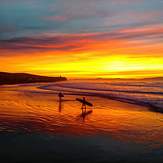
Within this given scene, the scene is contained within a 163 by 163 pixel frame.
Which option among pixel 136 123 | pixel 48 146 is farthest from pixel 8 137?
pixel 136 123

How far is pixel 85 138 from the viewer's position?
38.7 feet

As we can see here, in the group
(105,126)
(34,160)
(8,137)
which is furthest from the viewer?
(105,126)

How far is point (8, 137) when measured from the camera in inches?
451

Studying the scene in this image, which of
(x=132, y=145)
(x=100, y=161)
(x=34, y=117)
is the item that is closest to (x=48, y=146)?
(x=100, y=161)

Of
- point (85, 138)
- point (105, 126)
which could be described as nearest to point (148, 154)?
point (85, 138)

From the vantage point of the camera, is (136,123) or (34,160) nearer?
(34,160)

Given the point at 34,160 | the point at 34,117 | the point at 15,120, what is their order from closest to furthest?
the point at 34,160 → the point at 15,120 → the point at 34,117

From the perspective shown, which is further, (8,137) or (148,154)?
(8,137)

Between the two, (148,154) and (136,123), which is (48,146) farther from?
(136,123)

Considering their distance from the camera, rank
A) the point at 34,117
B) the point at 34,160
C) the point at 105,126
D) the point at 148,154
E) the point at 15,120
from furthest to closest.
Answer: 1. the point at 34,117
2. the point at 15,120
3. the point at 105,126
4. the point at 148,154
5. the point at 34,160

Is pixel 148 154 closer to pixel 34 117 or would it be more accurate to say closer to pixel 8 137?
pixel 8 137

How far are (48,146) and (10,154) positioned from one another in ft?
5.25

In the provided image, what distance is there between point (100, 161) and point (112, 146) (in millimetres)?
1769

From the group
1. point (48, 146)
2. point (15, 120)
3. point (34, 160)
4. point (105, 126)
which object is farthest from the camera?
point (15, 120)
